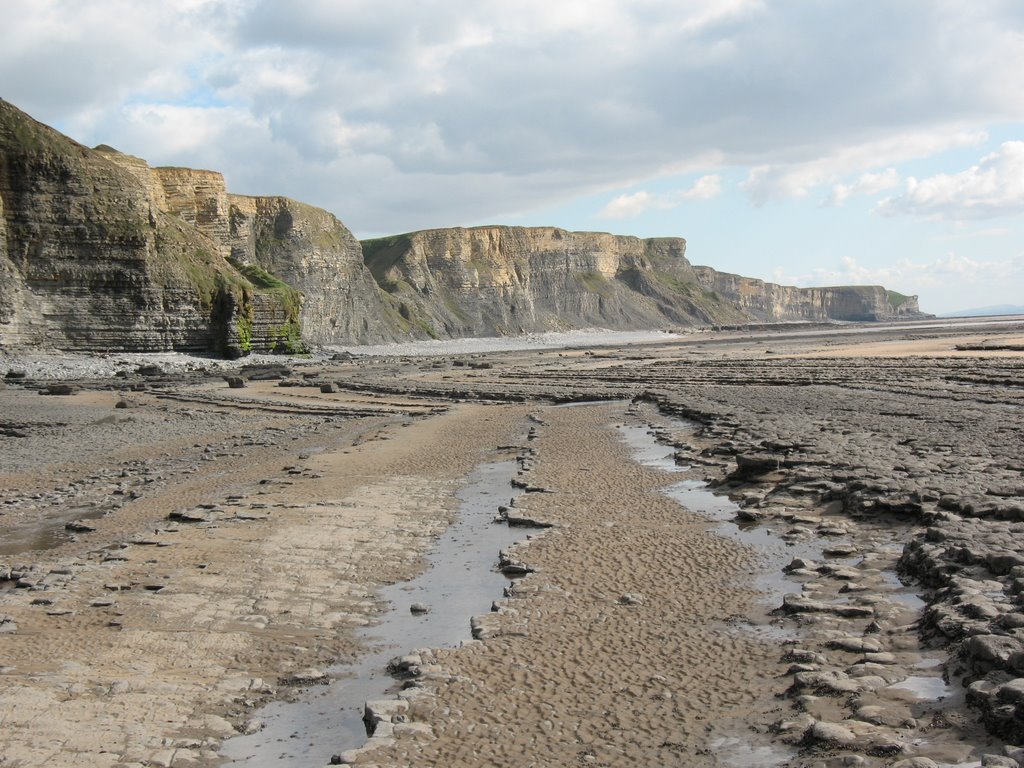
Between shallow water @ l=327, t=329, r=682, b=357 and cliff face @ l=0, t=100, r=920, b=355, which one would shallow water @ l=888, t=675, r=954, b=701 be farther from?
shallow water @ l=327, t=329, r=682, b=357

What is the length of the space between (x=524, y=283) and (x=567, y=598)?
144488 mm

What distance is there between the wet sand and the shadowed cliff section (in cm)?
9779

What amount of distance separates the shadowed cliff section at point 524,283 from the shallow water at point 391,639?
339 ft

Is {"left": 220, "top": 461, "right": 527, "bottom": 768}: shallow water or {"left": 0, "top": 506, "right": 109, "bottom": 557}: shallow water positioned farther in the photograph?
{"left": 0, "top": 506, "right": 109, "bottom": 557}: shallow water

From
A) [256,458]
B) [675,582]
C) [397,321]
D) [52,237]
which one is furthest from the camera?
[397,321]

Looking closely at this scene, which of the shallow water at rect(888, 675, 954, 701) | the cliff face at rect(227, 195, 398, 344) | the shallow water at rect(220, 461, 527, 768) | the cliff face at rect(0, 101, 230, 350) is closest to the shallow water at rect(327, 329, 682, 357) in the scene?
the cliff face at rect(227, 195, 398, 344)

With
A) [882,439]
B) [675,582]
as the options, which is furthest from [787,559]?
[882,439]

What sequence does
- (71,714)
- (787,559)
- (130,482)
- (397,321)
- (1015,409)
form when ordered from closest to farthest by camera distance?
1. (71,714)
2. (787,559)
3. (130,482)
4. (1015,409)
5. (397,321)

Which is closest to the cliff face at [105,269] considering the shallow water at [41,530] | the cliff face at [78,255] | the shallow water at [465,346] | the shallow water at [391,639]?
the cliff face at [78,255]

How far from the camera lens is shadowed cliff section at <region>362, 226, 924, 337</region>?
132625mm

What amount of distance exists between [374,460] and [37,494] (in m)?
6.41

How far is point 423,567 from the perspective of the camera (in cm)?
1045

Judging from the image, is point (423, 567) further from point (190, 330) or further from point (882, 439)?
point (190, 330)

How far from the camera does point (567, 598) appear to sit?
29.0ft
